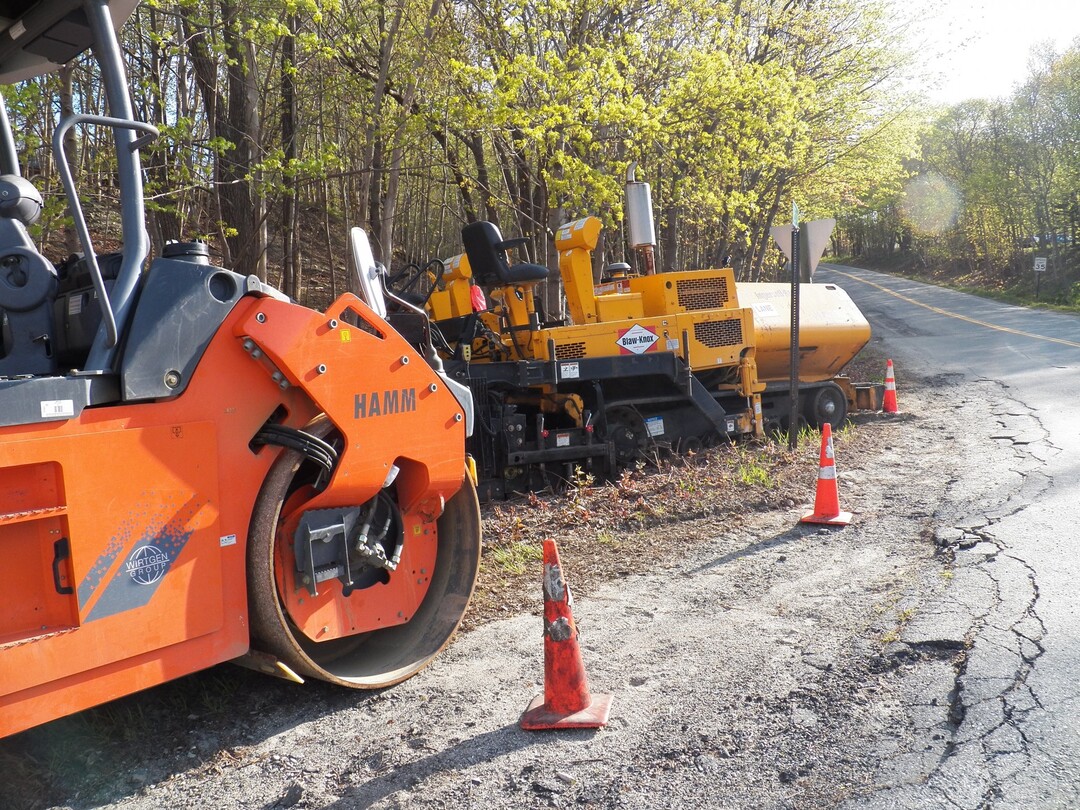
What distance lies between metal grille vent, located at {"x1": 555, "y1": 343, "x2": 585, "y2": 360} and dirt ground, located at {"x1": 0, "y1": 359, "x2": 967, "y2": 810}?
2988 millimetres

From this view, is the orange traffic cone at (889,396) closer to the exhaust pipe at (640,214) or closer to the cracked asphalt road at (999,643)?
the cracked asphalt road at (999,643)

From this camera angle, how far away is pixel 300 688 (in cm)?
409

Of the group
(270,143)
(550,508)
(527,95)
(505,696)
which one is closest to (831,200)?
(527,95)

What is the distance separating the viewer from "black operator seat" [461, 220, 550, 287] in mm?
8164

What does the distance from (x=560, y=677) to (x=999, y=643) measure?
85.0 inches

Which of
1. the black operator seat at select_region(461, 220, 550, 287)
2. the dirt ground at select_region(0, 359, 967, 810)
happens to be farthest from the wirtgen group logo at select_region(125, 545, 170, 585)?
the black operator seat at select_region(461, 220, 550, 287)

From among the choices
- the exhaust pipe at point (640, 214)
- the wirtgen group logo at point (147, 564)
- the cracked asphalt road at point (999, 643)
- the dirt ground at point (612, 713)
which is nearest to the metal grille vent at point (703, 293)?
the exhaust pipe at point (640, 214)

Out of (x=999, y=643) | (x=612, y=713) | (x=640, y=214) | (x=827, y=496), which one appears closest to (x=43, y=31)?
(x=612, y=713)

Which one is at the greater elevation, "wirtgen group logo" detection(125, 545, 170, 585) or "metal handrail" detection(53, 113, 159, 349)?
"metal handrail" detection(53, 113, 159, 349)

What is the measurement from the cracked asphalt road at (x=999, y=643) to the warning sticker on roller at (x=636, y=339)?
10.7 feet

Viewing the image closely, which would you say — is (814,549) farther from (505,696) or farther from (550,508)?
(505,696)

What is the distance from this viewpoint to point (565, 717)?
3609mm

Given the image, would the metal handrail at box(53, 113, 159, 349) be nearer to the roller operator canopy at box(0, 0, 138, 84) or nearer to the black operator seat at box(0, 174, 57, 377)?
the black operator seat at box(0, 174, 57, 377)

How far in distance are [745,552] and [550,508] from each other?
6.50ft
